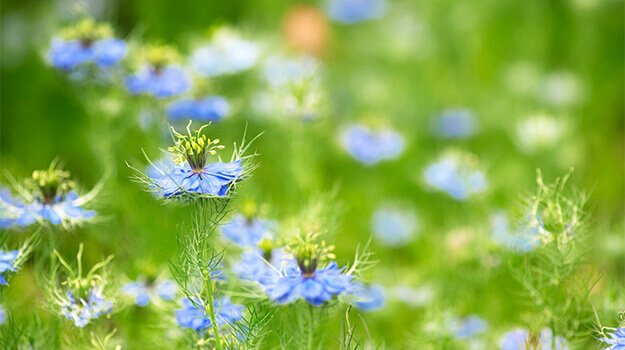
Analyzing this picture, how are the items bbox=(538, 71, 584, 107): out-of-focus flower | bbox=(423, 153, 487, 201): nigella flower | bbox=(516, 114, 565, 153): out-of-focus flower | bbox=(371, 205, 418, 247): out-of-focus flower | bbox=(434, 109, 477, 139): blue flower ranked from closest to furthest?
bbox=(423, 153, 487, 201): nigella flower < bbox=(371, 205, 418, 247): out-of-focus flower < bbox=(516, 114, 565, 153): out-of-focus flower < bbox=(434, 109, 477, 139): blue flower < bbox=(538, 71, 584, 107): out-of-focus flower

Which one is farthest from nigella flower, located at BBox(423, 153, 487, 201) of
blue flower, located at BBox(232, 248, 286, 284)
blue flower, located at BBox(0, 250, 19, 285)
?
blue flower, located at BBox(0, 250, 19, 285)

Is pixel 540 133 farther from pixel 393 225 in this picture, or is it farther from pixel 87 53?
pixel 87 53

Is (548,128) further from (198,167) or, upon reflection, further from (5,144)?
(5,144)

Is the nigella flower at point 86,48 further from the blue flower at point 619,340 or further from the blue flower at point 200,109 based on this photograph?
the blue flower at point 619,340

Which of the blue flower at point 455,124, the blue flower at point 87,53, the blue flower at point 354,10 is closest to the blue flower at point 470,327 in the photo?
the blue flower at point 87,53

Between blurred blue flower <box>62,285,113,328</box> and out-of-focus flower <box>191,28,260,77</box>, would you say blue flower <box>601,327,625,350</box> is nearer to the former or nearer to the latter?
blurred blue flower <box>62,285,113,328</box>

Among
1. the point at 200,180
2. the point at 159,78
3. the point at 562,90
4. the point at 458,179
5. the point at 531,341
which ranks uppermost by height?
the point at 562,90

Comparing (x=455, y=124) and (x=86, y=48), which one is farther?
(x=455, y=124)

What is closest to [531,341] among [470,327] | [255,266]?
[470,327]
